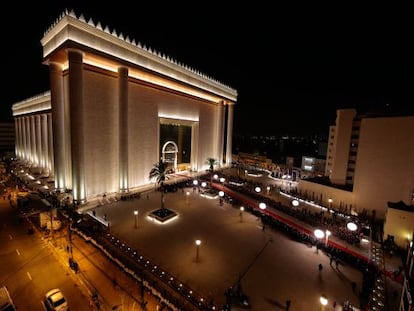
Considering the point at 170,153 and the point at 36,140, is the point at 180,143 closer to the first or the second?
the point at 170,153

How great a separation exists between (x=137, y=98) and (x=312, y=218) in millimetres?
26025

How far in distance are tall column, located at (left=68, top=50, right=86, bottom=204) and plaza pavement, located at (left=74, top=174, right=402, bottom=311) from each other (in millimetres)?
2952

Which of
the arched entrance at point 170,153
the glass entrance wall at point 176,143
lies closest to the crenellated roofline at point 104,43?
the glass entrance wall at point 176,143

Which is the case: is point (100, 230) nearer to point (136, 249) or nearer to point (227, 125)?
point (136, 249)

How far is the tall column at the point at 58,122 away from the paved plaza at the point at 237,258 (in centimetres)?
831

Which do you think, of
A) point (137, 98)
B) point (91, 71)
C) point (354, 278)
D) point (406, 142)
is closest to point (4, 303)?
point (354, 278)

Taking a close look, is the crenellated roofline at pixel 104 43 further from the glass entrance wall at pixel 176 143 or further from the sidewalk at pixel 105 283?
the sidewalk at pixel 105 283

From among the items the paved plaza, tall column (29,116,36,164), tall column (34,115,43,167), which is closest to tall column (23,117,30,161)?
tall column (29,116,36,164)

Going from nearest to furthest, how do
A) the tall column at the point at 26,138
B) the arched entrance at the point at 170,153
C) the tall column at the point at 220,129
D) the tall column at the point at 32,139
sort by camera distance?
the arched entrance at the point at 170,153 < the tall column at the point at 32,139 < the tall column at the point at 26,138 < the tall column at the point at 220,129

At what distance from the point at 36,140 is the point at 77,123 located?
96.0 ft

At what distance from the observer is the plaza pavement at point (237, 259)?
9.98 metres

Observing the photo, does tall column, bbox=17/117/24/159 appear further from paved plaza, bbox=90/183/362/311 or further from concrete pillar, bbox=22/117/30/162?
paved plaza, bbox=90/183/362/311

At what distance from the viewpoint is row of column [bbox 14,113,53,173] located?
110ft

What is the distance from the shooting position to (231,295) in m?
9.34
